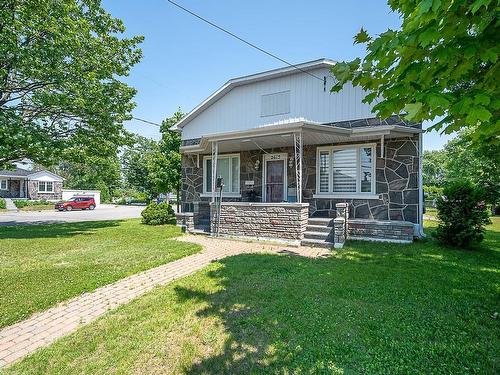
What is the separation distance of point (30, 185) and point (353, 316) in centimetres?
4404

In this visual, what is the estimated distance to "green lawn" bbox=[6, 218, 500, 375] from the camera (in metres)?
2.71

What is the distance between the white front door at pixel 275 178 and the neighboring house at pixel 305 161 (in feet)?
0.13

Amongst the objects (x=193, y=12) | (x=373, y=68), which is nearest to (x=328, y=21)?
(x=193, y=12)

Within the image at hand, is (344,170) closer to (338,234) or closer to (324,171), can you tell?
(324,171)

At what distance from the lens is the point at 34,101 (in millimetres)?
10938

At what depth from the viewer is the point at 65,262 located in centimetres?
638

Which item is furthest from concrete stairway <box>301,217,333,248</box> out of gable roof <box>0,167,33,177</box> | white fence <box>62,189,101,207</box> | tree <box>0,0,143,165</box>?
gable roof <box>0,167,33,177</box>

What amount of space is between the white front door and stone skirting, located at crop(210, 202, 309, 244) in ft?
7.49

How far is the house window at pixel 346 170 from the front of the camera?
370 inches

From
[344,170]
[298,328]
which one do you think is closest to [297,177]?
[344,170]

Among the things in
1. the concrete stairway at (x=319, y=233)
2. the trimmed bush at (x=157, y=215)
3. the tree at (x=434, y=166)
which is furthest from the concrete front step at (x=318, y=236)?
the tree at (x=434, y=166)

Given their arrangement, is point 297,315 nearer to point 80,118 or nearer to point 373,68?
point 373,68

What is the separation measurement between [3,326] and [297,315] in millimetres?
3810

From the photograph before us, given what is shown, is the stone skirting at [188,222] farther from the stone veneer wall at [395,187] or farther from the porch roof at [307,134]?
the stone veneer wall at [395,187]
